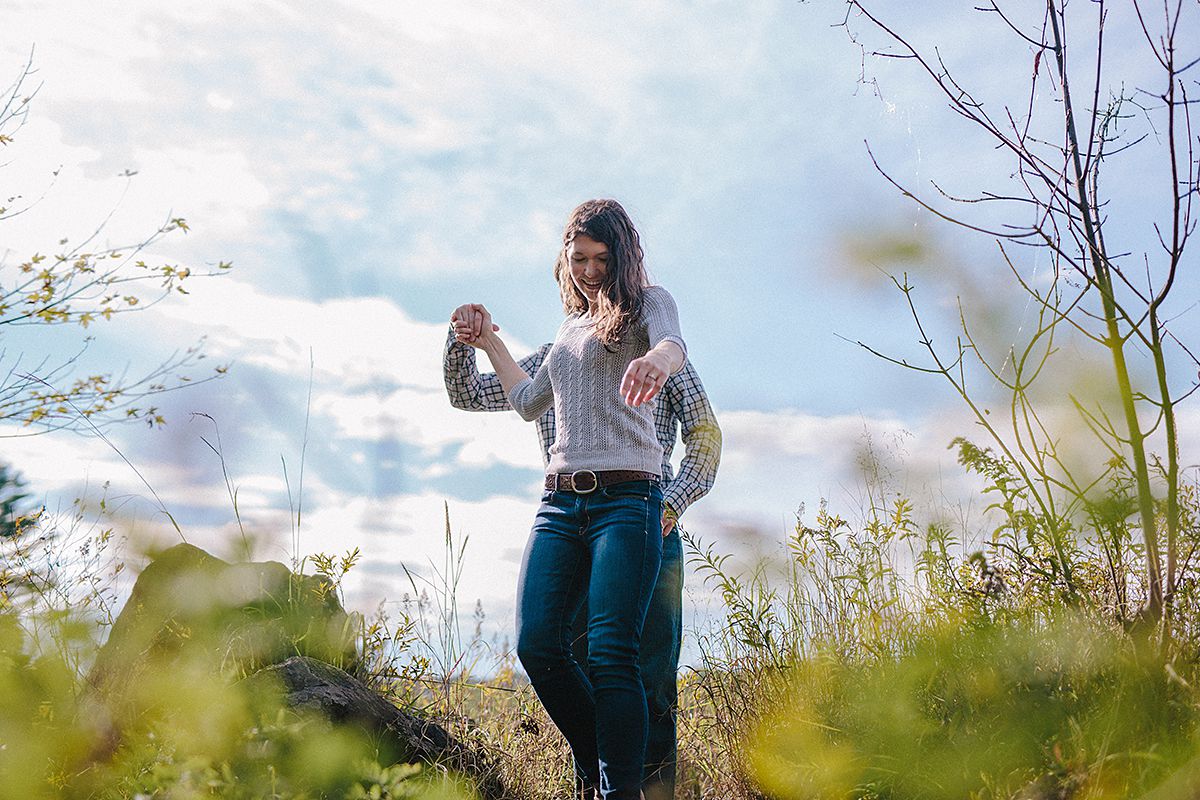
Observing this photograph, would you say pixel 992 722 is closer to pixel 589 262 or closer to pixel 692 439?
pixel 692 439

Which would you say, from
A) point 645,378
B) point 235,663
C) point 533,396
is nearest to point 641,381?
point 645,378

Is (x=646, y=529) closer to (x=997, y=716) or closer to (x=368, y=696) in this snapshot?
(x=997, y=716)

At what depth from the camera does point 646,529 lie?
104 inches

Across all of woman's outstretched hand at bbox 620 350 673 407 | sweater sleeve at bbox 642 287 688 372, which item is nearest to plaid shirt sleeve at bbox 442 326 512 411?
sweater sleeve at bbox 642 287 688 372

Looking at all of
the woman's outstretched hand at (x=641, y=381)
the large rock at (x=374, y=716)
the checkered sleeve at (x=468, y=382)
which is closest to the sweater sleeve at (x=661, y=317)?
the woman's outstretched hand at (x=641, y=381)

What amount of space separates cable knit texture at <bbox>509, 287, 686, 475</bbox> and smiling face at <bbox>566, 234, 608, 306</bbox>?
11 cm

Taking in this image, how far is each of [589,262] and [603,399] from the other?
1.53ft

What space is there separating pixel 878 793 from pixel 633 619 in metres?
0.78

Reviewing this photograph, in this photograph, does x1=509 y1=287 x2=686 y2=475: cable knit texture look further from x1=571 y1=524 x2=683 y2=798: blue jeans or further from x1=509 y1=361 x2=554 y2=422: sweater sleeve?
x1=571 y1=524 x2=683 y2=798: blue jeans

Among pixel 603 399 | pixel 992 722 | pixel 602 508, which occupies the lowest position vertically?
pixel 992 722

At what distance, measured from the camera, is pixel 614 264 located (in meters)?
2.99

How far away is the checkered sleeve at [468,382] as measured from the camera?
3447 mm

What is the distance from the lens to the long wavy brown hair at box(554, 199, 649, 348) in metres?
2.87

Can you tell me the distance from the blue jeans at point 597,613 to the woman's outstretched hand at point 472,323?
69cm
